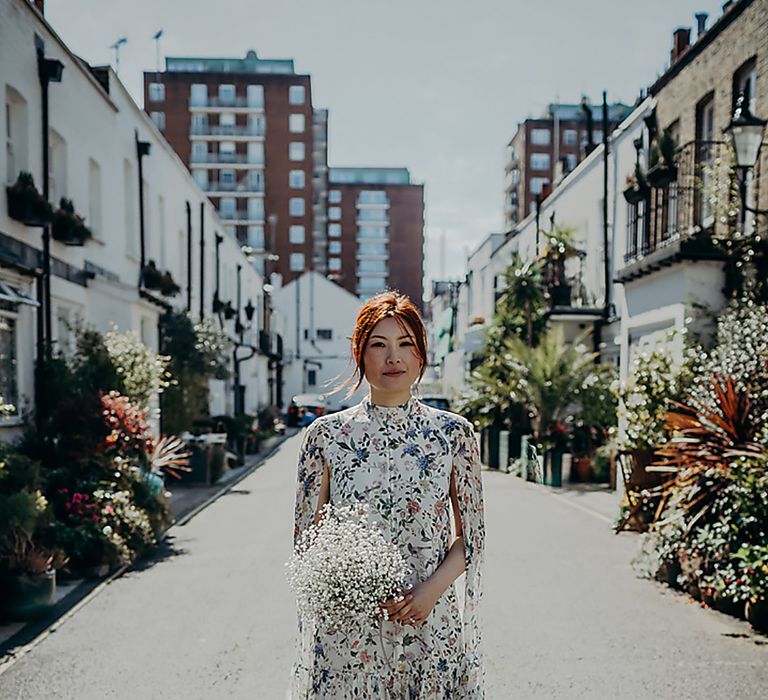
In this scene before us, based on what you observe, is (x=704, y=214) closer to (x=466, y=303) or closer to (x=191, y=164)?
(x=466, y=303)

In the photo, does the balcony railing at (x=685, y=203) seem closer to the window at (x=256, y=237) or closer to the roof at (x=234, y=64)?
the window at (x=256, y=237)

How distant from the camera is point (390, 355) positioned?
2.87 meters

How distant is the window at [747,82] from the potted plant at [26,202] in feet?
31.9

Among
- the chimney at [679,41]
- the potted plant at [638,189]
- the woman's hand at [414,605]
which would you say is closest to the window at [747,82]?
the potted plant at [638,189]

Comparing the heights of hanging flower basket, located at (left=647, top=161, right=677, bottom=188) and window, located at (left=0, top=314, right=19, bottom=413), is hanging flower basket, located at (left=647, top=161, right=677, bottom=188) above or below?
above

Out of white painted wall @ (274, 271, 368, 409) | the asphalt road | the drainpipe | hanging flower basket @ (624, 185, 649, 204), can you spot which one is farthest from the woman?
white painted wall @ (274, 271, 368, 409)

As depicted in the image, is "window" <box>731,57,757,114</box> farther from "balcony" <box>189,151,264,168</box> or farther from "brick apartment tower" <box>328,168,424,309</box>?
"brick apartment tower" <box>328,168,424,309</box>

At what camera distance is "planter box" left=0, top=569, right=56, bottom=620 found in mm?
6258

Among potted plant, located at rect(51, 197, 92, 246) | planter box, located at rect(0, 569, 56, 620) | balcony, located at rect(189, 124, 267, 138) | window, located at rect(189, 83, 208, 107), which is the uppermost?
window, located at rect(189, 83, 208, 107)

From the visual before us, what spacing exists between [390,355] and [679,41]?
1510cm

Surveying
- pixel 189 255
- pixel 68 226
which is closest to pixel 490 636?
pixel 68 226

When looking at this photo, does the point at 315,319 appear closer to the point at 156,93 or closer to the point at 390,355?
the point at 156,93

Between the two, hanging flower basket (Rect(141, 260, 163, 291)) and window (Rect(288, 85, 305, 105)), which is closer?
hanging flower basket (Rect(141, 260, 163, 291))

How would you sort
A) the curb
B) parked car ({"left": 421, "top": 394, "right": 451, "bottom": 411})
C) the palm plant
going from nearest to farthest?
1. the curb
2. the palm plant
3. parked car ({"left": 421, "top": 394, "right": 451, "bottom": 411})
